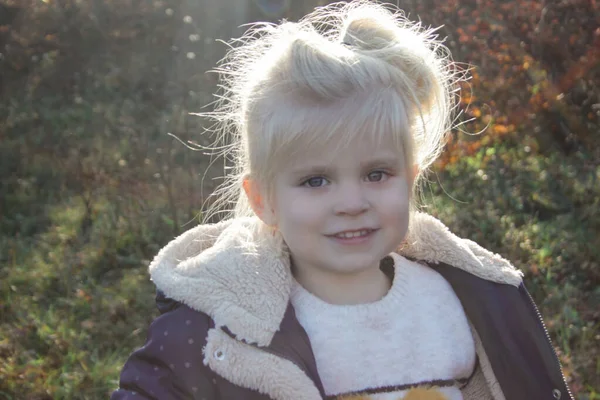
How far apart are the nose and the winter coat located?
0.88 ft

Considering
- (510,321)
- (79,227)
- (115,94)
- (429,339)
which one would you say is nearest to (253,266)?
(429,339)

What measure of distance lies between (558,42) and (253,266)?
3882mm

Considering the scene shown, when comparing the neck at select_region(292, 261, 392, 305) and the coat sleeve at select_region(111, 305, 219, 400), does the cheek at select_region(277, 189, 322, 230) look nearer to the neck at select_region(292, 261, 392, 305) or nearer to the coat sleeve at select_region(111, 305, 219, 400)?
the neck at select_region(292, 261, 392, 305)

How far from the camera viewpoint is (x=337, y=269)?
7.00ft

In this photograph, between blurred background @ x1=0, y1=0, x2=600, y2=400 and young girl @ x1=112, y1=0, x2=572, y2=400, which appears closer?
young girl @ x1=112, y1=0, x2=572, y2=400

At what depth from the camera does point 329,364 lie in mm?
2145

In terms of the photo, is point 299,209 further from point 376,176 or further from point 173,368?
point 173,368

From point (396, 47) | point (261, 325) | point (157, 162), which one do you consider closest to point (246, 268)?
point (261, 325)

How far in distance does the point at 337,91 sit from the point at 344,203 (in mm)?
287

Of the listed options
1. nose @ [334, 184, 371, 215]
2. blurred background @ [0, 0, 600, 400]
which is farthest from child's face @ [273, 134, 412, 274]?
blurred background @ [0, 0, 600, 400]

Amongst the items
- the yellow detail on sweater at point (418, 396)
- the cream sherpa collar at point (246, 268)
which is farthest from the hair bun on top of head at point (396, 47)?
the yellow detail on sweater at point (418, 396)

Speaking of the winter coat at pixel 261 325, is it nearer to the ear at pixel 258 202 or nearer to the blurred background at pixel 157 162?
the ear at pixel 258 202

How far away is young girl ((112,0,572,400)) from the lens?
6.58 feet

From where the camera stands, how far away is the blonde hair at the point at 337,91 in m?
2.03
